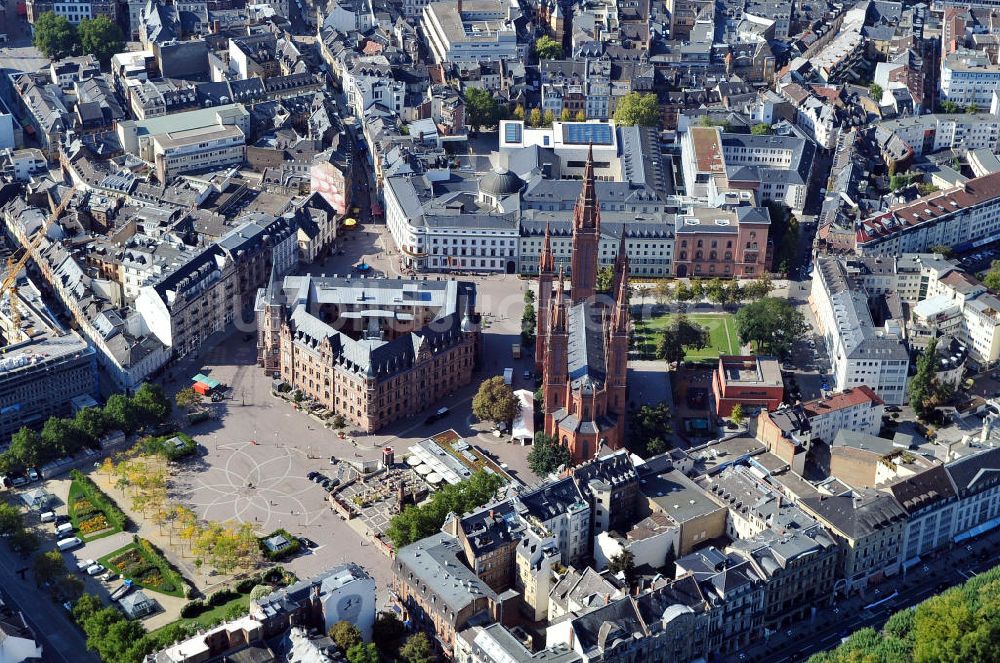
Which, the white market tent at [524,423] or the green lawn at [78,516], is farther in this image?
the white market tent at [524,423]

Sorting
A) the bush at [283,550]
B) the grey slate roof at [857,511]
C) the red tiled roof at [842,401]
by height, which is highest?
the red tiled roof at [842,401]

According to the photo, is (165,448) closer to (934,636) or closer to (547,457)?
(547,457)

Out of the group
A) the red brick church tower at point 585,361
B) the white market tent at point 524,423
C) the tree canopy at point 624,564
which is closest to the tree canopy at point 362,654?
the tree canopy at point 624,564

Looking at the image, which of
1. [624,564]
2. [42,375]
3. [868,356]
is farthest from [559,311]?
[42,375]

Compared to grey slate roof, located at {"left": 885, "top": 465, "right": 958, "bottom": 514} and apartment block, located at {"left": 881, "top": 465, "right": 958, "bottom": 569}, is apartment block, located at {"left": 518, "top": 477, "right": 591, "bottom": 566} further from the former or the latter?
grey slate roof, located at {"left": 885, "top": 465, "right": 958, "bottom": 514}

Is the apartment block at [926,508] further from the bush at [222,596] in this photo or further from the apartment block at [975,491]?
the bush at [222,596]

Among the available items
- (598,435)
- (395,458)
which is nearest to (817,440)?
(598,435)
